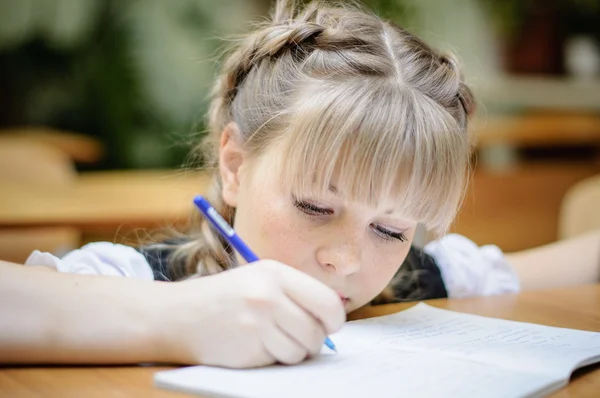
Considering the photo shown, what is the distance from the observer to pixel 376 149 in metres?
0.95

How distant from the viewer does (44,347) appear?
0.75 metres

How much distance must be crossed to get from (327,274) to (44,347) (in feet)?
1.14

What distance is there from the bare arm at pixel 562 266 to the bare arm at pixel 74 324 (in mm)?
908

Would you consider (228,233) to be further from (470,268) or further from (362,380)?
(470,268)

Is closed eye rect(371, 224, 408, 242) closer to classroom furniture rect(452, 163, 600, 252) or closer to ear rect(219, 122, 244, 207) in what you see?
ear rect(219, 122, 244, 207)

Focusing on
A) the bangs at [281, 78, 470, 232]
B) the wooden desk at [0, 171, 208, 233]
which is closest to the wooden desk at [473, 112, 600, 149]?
the wooden desk at [0, 171, 208, 233]

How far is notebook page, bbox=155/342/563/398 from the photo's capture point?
0.67 meters

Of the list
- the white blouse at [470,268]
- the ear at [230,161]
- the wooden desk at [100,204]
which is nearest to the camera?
the ear at [230,161]

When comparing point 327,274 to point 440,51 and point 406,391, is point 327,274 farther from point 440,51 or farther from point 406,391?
point 440,51

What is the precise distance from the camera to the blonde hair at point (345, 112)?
953 mm

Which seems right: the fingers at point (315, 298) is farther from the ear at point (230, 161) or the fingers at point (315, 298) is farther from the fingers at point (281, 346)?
the ear at point (230, 161)

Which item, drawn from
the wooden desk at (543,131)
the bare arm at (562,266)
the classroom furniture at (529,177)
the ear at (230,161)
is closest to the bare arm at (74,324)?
the ear at (230,161)

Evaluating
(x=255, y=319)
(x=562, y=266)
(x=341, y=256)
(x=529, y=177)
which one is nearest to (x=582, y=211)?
(x=562, y=266)

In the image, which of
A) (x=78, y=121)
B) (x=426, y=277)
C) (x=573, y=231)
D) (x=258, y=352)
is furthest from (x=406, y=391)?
(x=78, y=121)
